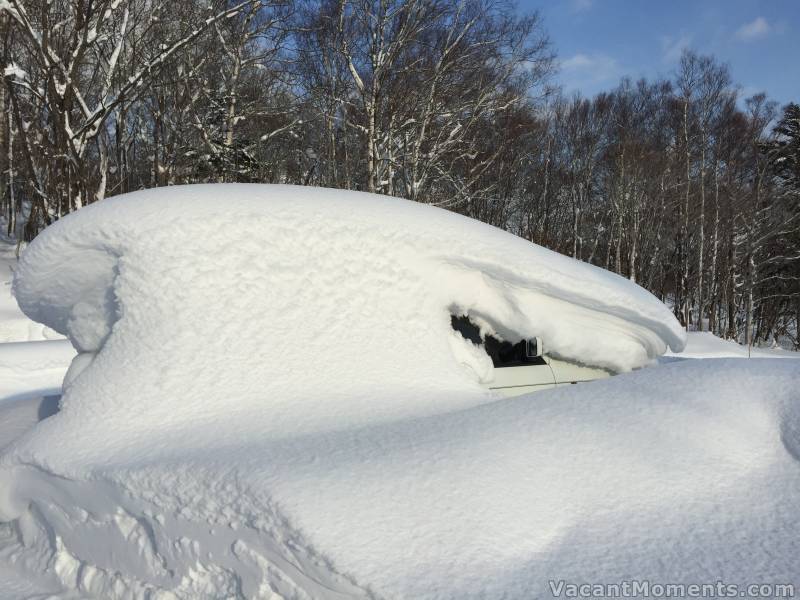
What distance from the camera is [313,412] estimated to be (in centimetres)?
202

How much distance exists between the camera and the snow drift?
1.44 meters

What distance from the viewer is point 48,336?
807 cm

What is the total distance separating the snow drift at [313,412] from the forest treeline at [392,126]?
288 inches

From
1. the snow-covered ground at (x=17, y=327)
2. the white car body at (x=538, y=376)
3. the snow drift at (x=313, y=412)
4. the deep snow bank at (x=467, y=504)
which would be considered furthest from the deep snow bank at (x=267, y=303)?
the snow-covered ground at (x=17, y=327)

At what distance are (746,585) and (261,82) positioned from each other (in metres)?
14.6

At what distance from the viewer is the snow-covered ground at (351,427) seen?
140 cm

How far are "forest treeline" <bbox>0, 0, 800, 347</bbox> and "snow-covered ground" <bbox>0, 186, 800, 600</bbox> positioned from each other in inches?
288

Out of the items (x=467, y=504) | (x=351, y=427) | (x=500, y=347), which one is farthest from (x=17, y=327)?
(x=467, y=504)

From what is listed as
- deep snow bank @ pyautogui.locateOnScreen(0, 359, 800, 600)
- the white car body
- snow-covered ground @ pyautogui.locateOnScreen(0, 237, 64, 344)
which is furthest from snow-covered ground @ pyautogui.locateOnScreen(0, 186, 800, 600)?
snow-covered ground @ pyautogui.locateOnScreen(0, 237, 64, 344)

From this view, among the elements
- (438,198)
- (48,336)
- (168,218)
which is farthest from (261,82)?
(168,218)

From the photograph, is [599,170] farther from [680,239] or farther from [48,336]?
[48,336]

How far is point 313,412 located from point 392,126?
1100 centimetres

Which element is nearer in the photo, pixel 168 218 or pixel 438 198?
pixel 168 218

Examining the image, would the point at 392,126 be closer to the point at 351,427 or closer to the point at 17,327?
the point at 17,327
